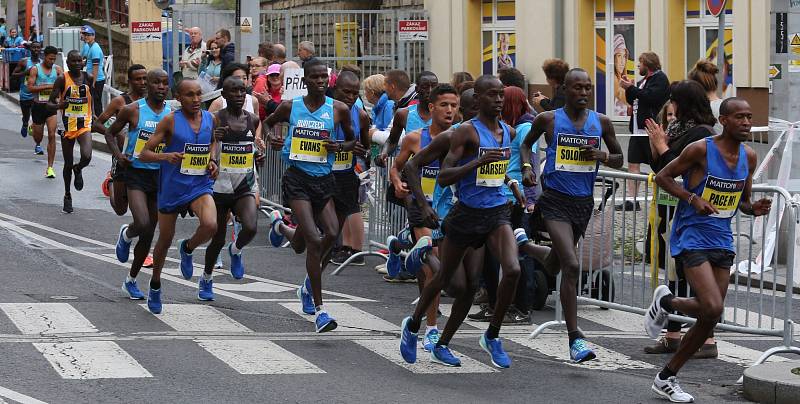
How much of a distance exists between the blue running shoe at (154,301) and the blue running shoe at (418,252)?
2.24 m

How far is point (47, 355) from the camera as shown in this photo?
9.55m

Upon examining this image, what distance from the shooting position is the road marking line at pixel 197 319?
10898mm

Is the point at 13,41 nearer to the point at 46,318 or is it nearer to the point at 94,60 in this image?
the point at 94,60

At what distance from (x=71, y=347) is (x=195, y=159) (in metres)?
2.15

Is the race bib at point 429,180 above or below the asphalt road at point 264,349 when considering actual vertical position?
above

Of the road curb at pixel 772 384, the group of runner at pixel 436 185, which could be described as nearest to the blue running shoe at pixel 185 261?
the group of runner at pixel 436 185

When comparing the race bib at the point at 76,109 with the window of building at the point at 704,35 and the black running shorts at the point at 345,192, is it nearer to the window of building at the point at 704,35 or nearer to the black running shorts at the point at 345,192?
the black running shorts at the point at 345,192

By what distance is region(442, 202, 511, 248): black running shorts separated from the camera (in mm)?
9445

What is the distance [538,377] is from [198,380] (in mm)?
2102

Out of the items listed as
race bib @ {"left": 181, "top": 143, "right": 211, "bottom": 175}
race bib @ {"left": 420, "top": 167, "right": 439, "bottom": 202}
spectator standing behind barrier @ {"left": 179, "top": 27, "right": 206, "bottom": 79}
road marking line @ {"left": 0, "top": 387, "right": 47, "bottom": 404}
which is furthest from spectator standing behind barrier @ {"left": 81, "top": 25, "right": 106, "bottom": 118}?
road marking line @ {"left": 0, "top": 387, "right": 47, "bottom": 404}

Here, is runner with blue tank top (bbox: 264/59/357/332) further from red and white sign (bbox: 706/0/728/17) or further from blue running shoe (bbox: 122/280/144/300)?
red and white sign (bbox: 706/0/728/17)

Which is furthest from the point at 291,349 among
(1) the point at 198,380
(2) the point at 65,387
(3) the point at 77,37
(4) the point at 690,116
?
(3) the point at 77,37

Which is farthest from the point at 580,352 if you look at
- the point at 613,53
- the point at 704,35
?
the point at 613,53

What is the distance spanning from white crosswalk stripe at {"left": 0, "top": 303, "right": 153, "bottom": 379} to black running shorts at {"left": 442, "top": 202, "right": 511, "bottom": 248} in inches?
81.3
